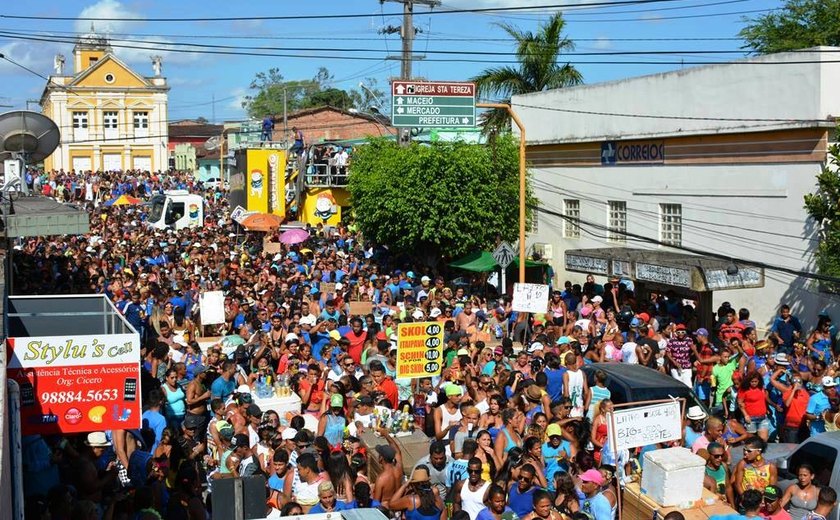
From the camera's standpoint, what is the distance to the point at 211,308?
17750mm

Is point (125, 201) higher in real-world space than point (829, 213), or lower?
higher

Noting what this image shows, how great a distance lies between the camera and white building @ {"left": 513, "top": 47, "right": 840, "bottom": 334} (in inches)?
809

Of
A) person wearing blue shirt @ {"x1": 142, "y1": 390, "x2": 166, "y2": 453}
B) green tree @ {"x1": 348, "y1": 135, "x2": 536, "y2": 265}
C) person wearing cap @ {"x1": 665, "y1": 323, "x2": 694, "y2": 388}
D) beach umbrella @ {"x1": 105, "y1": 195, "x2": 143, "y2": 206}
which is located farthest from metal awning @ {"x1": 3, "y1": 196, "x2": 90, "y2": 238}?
beach umbrella @ {"x1": 105, "y1": 195, "x2": 143, "y2": 206}

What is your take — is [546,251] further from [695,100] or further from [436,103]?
[436,103]

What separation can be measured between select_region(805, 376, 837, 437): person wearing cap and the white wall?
8.12 meters

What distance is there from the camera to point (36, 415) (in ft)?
29.7

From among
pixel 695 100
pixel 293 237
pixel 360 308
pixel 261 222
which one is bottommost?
pixel 360 308

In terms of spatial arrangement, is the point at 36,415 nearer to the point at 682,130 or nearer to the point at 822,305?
the point at 822,305

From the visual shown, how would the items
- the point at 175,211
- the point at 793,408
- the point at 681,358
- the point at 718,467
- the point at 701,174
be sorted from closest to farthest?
the point at 718,467 < the point at 793,408 < the point at 681,358 < the point at 701,174 < the point at 175,211

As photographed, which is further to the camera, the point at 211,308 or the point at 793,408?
the point at 211,308

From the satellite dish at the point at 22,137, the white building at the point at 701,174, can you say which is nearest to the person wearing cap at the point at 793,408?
the white building at the point at 701,174

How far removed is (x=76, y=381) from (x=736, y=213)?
1745cm

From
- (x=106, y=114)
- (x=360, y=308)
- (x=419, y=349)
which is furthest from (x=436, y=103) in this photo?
(x=106, y=114)

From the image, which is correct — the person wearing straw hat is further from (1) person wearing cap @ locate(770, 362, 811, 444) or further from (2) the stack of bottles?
(1) person wearing cap @ locate(770, 362, 811, 444)
